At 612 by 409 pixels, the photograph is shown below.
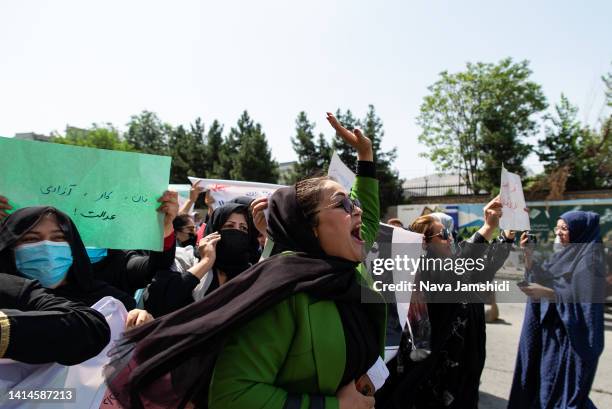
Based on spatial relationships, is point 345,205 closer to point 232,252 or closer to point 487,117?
point 232,252

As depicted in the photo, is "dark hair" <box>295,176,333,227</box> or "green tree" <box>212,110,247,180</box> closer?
"dark hair" <box>295,176,333,227</box>

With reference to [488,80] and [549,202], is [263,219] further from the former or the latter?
[488,80]

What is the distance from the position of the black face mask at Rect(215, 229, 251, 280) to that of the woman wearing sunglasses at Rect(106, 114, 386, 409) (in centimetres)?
119

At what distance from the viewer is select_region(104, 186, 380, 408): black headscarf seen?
47.6 inches

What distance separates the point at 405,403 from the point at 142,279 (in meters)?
1.91

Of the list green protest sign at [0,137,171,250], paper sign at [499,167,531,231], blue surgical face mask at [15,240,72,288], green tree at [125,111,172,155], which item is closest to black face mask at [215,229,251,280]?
green protest sign at [0,137,171,250]

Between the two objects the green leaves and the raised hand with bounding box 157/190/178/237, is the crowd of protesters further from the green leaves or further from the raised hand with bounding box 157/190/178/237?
the green leaves

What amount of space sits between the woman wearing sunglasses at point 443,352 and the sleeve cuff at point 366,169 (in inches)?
53.7

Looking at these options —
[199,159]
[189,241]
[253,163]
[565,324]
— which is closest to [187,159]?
[199,159]

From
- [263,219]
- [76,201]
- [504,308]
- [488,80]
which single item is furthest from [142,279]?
[488,80]

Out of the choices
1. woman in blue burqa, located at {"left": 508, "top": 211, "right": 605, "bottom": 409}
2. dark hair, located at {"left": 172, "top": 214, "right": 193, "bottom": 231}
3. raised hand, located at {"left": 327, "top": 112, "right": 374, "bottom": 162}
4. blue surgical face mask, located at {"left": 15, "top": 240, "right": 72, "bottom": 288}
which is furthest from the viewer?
dark hair, located at {"left": 172, "top": 214, "right": 193, "bottom": 231}

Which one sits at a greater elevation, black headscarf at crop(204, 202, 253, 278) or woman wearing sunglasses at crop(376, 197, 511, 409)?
black headscarf at crop(204, 202, 253, 278)

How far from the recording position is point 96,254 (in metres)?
2.54

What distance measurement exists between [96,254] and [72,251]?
0.69 m
